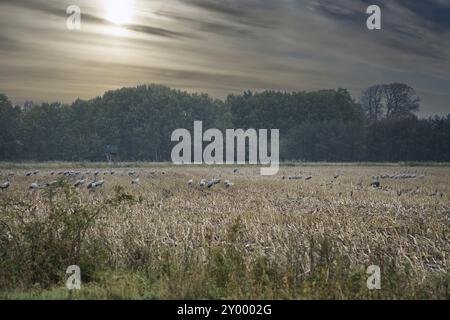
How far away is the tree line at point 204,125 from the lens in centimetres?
8325

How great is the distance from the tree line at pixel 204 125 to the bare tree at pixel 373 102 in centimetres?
33

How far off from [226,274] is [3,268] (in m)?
4.17

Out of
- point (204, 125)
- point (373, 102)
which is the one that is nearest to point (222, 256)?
point (204, 125)

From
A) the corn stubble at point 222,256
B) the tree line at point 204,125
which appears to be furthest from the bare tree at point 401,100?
the corn stubble at point 222,256

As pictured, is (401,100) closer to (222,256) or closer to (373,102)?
(373,102)

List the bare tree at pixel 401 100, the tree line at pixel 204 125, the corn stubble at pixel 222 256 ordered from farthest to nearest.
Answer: the bare tree at pixel 401 100 < the tree line at pixel 204 125 < the corn stubble at pixel 222 256

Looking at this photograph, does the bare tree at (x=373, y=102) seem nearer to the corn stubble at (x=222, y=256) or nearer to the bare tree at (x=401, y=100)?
the bare tree at (x=401, y=100)

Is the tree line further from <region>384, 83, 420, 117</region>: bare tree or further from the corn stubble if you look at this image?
the corn stubble

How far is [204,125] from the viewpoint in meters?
99.9

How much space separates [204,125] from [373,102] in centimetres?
3888

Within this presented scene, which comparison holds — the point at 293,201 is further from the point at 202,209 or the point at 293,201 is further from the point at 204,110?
the point at 204,110

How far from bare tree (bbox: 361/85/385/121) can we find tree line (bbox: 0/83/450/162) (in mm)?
330

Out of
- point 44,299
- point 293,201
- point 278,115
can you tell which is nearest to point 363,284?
point 44,299

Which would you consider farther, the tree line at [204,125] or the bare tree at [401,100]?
the bare tree at [401,100]
